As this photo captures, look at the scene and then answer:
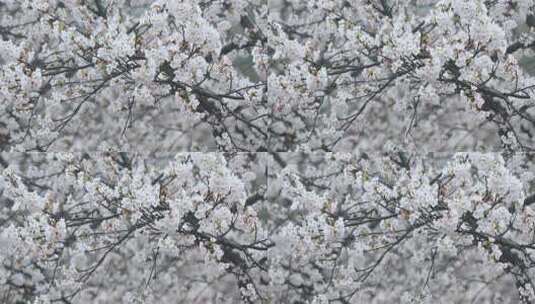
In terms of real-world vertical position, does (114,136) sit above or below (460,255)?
above

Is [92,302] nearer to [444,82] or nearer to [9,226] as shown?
[9,226]

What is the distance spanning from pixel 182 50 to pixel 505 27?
5.40 feet

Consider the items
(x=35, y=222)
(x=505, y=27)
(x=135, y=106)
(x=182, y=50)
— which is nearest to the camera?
(x=35, y=222)

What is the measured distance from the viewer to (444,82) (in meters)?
3.63

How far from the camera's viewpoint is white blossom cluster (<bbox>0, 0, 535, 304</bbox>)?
3102mm

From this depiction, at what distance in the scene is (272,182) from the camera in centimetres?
339

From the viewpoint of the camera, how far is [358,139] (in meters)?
4.33

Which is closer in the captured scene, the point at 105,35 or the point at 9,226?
the point at 9,226

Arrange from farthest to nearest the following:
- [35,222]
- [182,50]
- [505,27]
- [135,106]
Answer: [135,106] → [505,27] → [182,50] → [35,222]

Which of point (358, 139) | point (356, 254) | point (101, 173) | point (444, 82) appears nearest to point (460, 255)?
point (356, 254)

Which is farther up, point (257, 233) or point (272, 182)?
point (272, 182)

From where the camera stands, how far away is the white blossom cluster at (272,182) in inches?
122

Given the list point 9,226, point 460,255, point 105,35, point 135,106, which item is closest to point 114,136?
point 135,106

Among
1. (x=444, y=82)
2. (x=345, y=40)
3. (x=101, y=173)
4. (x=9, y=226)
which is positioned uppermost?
(x=345, y=40)
